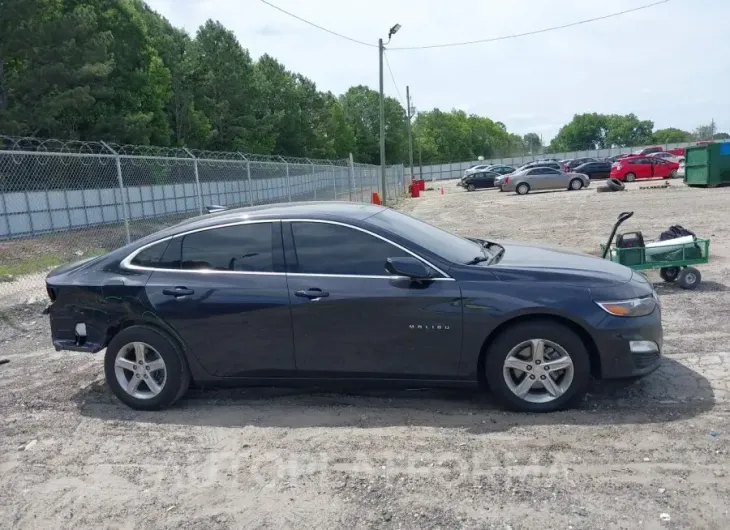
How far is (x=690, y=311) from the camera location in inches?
268

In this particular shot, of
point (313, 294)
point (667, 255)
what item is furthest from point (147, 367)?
point (667, 255)

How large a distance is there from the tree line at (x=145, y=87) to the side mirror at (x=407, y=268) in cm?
2357

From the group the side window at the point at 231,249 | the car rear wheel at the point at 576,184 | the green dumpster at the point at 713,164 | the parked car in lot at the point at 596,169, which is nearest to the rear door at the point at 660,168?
the parked car in lot at the point at 596,169

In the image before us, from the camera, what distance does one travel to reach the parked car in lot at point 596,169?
41.1 meters

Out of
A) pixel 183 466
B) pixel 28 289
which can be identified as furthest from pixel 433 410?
pixel 28 289

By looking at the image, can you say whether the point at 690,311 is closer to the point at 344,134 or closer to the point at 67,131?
the point at 67,131

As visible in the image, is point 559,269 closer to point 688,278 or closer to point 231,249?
point 231,249

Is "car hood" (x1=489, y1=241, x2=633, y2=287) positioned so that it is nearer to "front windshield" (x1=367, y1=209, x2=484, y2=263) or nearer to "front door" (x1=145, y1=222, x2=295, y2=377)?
"front windshield" (x1=367, y1=209, x2=484, y2=263)

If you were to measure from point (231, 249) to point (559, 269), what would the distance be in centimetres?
247

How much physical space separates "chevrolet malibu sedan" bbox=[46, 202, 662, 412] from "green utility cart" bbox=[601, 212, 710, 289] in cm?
310

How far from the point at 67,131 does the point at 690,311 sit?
27.6 metres

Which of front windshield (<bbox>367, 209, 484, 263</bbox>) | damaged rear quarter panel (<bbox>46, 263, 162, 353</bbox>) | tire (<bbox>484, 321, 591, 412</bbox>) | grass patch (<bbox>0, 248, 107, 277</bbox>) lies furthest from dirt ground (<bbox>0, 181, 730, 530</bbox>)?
grass patch (<bbox>0, 248, 107, 277</bbox>)

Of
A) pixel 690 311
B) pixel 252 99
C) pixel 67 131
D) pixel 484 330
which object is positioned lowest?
pixel 690 311

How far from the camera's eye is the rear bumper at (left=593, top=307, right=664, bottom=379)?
4246 mm
